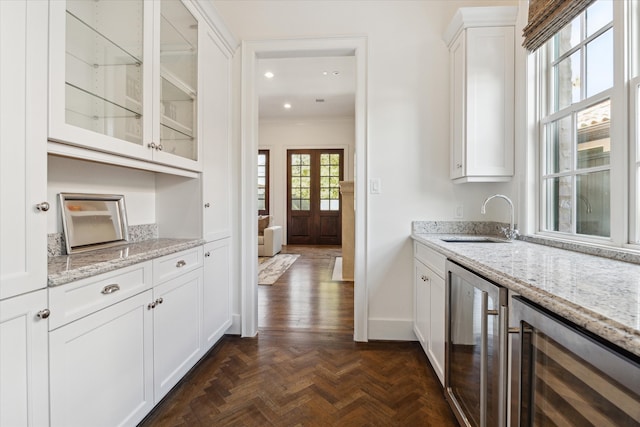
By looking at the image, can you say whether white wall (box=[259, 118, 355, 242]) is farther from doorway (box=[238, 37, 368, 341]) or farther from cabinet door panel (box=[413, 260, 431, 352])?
cabinet door panel (box=[413, 260, 431, 352])

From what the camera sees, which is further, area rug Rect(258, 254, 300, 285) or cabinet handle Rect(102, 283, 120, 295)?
area rug Rect(258, 254, 300, 285)

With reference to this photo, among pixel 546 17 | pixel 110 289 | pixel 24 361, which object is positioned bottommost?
pixel 24 361

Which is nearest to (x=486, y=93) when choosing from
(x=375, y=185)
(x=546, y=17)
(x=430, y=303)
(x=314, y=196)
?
(x=546, y=17)

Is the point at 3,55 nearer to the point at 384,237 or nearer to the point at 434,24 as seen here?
the point at 384,237

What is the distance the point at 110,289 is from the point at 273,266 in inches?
166

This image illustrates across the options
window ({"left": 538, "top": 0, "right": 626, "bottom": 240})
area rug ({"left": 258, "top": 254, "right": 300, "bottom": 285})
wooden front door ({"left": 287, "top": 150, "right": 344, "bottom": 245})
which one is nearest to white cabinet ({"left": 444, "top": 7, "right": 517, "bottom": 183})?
window ({"left": 538, "top": 0, "right": 626, "bottom": 240})

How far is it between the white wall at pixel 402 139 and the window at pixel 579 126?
1.97 feet

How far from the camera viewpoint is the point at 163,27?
179 cm

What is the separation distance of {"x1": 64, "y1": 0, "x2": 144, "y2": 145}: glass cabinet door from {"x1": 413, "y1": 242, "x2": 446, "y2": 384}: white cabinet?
1.85m

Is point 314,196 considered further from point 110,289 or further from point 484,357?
point 484,357

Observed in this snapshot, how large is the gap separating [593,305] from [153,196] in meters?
2.40

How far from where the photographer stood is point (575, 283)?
918mm

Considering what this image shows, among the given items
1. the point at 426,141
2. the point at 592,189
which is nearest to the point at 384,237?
the point at 426,141

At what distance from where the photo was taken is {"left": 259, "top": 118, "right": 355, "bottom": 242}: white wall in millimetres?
8125
